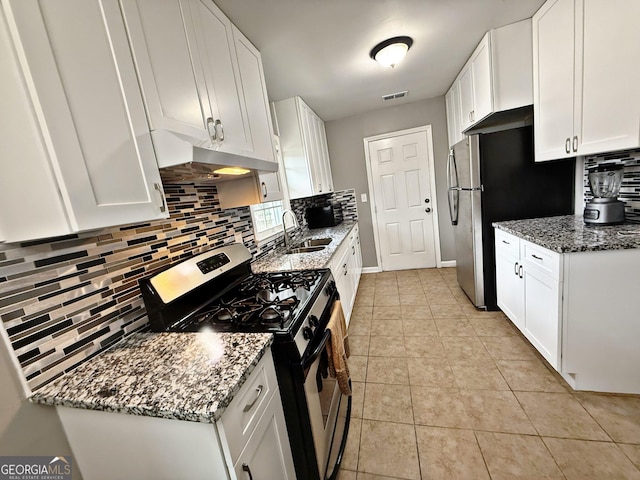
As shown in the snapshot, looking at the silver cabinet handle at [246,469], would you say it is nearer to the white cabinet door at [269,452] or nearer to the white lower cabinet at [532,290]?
the white cabinet door at [269,452]

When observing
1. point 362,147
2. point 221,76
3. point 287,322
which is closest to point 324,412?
point 287,322

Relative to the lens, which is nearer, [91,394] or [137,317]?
[91,394]

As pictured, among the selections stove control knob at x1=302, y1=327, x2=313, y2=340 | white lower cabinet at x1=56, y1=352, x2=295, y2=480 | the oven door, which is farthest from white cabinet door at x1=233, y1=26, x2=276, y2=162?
white lower cabinet at x1=56, y1=352, x2=295, y2=480

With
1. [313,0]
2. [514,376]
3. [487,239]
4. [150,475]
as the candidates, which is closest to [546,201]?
[487,239]

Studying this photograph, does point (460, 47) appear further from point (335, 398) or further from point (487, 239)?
point (335, 398)

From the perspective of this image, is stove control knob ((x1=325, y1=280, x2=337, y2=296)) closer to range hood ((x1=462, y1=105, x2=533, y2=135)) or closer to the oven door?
the oven door

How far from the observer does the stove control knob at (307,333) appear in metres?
1.03

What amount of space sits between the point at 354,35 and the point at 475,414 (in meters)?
2.55

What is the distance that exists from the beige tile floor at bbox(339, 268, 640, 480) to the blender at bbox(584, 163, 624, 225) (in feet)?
3.39

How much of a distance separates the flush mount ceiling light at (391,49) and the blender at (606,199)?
1.60 meters

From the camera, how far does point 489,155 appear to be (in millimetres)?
2256

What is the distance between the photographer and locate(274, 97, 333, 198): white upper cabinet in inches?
109

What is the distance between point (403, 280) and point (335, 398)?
8.34ft

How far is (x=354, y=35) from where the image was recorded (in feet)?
6.03
